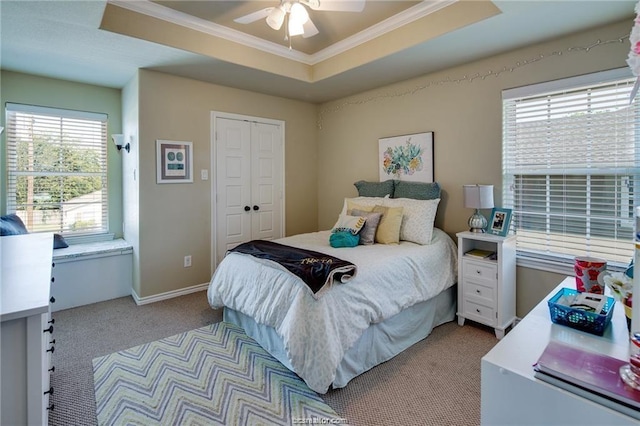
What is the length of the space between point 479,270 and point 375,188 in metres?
1.48

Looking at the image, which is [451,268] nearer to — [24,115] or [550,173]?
[550,173]

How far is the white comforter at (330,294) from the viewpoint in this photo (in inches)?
76.1

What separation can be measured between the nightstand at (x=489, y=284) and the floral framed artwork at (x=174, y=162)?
2.98 m

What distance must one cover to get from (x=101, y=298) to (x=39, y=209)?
1225 millimetres

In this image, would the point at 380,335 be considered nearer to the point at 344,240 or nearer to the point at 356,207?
the point at 344,240

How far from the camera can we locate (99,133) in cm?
397

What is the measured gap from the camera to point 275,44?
3383 mm

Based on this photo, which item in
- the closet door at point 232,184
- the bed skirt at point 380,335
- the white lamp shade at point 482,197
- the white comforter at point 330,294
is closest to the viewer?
the white comforter at point 330,294

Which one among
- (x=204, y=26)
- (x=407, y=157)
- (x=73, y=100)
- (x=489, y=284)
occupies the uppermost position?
(x=204, y=26)

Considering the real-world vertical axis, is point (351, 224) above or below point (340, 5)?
below

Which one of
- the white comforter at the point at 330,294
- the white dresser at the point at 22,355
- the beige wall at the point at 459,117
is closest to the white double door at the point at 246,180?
the beige wall at the point at 459,117

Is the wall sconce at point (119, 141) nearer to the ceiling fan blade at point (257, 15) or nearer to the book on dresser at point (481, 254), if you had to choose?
the ceiling fan blade at point (257, 15)

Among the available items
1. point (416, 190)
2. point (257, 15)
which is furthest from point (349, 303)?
→ point (257, 15)

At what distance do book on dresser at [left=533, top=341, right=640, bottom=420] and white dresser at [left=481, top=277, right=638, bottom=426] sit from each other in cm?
2
